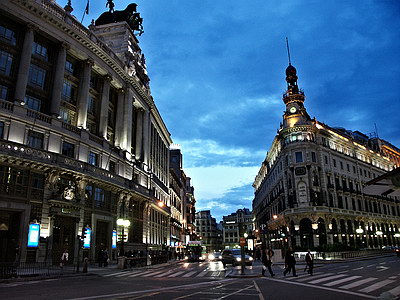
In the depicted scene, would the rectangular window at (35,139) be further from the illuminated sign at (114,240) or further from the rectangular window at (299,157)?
the rectangular window at (299,157)

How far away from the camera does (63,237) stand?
32969mm

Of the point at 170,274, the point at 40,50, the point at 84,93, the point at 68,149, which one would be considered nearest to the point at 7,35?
the point at 40,50

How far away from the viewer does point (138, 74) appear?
5891 cm

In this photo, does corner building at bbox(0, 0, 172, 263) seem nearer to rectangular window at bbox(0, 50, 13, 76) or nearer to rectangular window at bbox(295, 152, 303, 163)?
rectangular window at bbox(0, 50, 13, 76)

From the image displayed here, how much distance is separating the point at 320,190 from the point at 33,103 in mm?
49363

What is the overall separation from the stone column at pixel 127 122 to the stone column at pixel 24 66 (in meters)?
17.1

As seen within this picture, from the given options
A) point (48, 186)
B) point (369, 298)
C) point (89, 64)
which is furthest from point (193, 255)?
point (369, 298)

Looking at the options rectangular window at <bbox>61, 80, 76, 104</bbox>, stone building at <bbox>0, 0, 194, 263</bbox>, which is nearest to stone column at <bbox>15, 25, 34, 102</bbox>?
stone building at <bbox>0, 0, 194, 263</bbox>

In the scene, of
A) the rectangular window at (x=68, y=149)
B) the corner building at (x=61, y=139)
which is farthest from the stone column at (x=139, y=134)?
the rectangular window at (x=68, y=149)

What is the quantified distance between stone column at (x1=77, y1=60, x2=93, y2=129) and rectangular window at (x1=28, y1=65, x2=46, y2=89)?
187 inches

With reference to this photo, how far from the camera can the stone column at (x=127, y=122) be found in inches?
1868

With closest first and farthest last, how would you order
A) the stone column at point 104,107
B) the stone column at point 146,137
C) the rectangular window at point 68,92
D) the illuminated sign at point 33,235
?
the illuminated sign at point 33,235
the rectangular window at point 68,92
the stone column at point 104,107
the stone column at point 146,137

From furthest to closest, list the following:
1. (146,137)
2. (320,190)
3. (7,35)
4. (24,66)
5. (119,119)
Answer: (320,190)
(146,137)
(119,119)
(7,35)
(24,66)

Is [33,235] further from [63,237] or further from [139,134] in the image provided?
[139,134]
